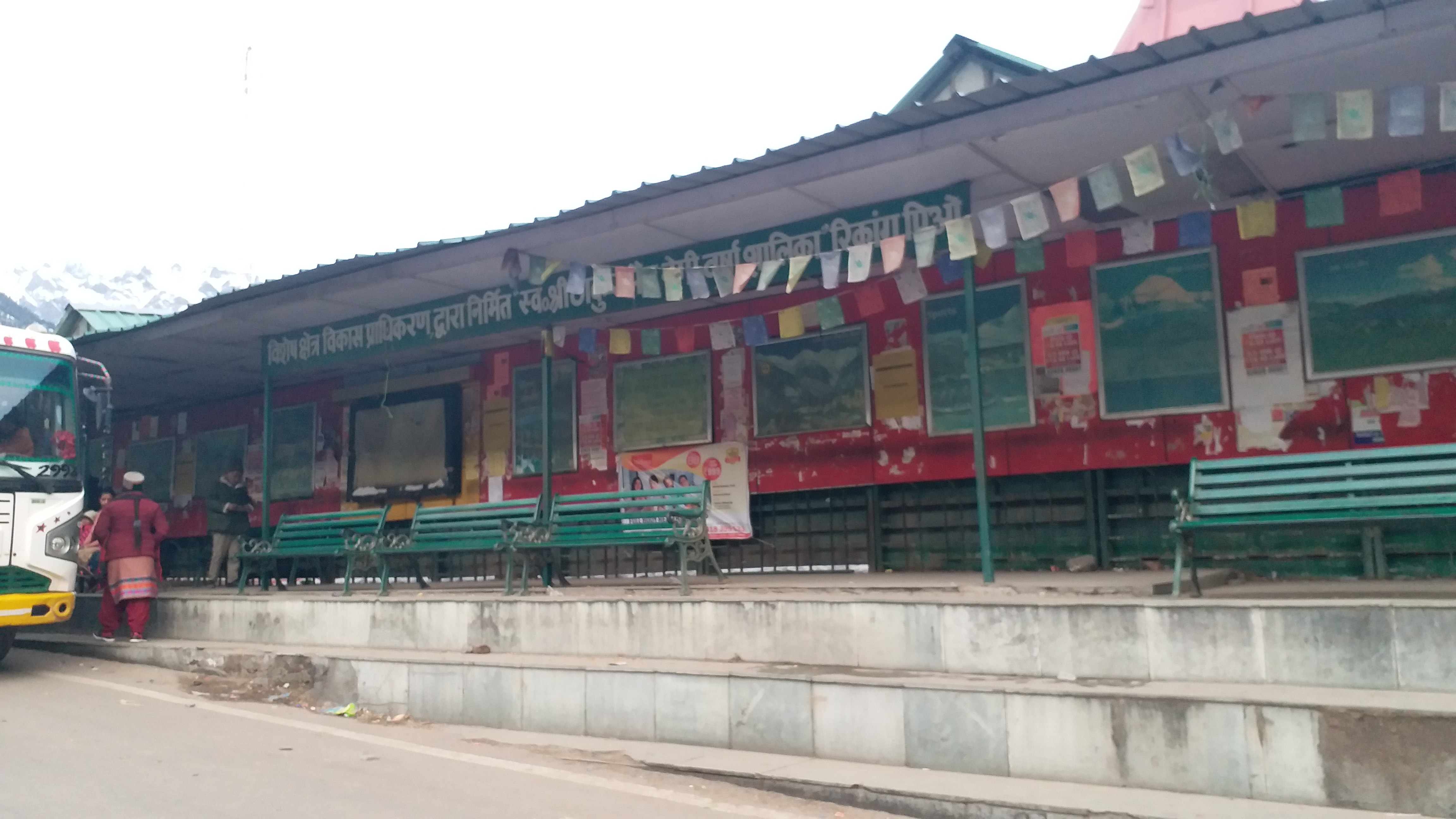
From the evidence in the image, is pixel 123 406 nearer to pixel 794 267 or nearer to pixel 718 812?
pixel 794 267

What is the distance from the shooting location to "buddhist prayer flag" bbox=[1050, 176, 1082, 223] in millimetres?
6927

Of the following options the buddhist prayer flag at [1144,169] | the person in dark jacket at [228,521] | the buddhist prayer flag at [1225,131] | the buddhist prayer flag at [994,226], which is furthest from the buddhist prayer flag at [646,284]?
the person in dark jacket at [228,521]

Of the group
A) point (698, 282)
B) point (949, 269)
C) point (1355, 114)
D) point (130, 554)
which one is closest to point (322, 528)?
point (130, 554)

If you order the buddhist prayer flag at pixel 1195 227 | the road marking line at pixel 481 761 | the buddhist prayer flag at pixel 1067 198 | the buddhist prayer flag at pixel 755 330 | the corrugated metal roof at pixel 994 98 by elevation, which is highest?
the corrugated metal roof at pixel 994 98

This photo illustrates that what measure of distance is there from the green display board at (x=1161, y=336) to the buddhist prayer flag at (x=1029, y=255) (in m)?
1.11

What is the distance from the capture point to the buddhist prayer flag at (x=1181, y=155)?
6520mm

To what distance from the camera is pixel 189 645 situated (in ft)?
33.3

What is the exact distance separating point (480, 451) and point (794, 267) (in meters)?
6.11

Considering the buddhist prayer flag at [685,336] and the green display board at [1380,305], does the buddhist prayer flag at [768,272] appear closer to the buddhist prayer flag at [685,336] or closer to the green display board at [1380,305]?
the buddhist prayer flag at [685,336]

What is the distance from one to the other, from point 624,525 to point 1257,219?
5406 mm

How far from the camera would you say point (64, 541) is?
9.54m

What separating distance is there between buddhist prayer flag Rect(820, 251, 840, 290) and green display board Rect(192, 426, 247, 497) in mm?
11262

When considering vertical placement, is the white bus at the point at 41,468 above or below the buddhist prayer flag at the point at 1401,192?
below

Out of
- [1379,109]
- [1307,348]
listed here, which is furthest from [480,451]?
[1379,109]
